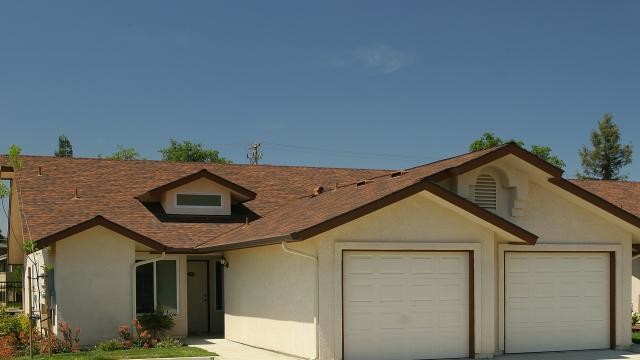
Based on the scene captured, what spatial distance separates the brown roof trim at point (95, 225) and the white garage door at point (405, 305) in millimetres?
6345

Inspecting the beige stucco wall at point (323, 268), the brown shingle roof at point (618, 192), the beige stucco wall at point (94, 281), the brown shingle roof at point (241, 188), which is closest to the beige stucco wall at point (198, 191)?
the brown shingle roof at point (241, 188)

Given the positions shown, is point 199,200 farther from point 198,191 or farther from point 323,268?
point 323,268

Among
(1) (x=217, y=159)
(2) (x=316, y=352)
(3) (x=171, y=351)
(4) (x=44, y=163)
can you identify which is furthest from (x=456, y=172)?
(1) (x=217, y=159)

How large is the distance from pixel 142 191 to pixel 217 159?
46946 millimetres

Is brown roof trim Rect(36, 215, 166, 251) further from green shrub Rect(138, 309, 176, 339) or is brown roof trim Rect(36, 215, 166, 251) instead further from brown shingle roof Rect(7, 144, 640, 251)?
green shrub Rect(138, 309, 176, 339)

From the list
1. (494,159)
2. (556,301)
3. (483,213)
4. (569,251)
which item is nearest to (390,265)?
(483,213)

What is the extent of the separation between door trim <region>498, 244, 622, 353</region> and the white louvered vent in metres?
1.03

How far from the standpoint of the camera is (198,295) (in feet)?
79.6

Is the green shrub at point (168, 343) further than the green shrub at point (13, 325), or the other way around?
the green shrub at point (13, 325)

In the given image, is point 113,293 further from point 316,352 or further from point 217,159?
point 217,159

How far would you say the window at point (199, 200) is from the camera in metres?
24.8

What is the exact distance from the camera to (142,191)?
84.0ft

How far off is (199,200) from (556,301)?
11205 millimetres

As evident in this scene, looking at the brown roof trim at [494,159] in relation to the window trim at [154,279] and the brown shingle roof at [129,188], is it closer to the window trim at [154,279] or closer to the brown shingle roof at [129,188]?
the brown shingle roof at [129,188]
